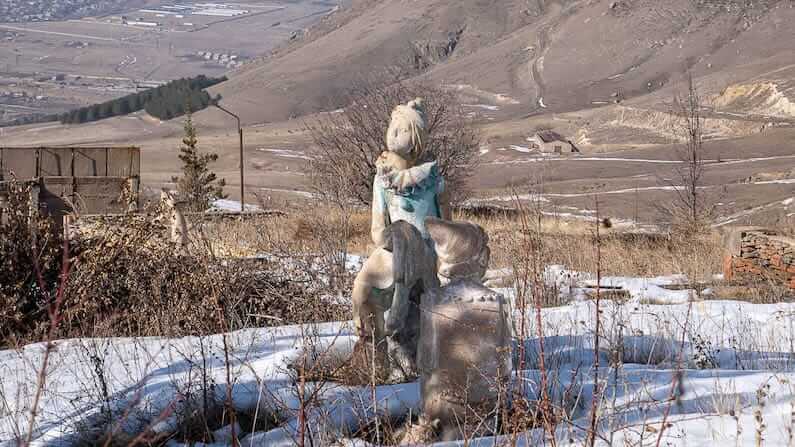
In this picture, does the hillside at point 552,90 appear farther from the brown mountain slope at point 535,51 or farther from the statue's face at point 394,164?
the statue's face at point 394,164

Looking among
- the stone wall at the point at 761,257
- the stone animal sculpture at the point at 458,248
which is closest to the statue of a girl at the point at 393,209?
the stone animal sculpture at the point at 458,248

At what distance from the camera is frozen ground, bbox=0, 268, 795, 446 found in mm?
5223

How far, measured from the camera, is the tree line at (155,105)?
106 meters

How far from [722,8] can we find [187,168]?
83.6m

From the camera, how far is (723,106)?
6694 centimetres

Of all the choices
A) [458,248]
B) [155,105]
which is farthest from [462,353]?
[155,105]

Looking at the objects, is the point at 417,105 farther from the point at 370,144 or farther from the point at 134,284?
the point at 370,144

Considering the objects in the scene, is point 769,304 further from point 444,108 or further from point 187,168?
point 187,168

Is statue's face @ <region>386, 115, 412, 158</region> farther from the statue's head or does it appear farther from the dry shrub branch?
the dry shrub branch

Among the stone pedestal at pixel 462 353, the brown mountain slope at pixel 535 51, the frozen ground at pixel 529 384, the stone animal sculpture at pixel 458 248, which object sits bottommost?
the frozen ground at pixel 529 384

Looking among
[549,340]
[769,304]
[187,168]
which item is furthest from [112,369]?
[187,168]

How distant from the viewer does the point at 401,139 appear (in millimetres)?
6418

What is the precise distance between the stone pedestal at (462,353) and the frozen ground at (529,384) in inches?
13.2

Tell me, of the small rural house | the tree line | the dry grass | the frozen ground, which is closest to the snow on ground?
the small rural house
